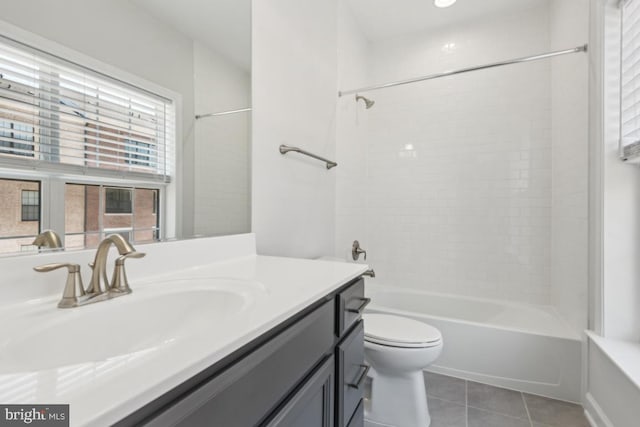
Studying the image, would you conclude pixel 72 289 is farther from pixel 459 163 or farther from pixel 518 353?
pixel 459 163

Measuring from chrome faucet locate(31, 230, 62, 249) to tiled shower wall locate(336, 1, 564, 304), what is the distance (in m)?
1.82

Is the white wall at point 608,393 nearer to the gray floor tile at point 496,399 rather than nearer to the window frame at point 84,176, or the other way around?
the gray floor tile at point 496,399

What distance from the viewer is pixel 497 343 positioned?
6.10ft

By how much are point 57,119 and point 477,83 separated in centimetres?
281

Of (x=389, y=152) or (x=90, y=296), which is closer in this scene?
(x=90, y=296)

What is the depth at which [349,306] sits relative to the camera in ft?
3.30

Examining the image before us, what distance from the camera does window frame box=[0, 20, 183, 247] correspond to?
68 centimetres

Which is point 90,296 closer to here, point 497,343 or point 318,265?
point 318,265

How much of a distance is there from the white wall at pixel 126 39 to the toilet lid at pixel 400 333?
3.42 ft

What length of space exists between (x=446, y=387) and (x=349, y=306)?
4.25ft

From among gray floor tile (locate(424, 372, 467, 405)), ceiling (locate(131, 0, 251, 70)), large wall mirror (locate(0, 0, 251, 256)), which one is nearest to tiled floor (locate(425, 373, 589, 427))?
gray floor tile (locate(424, 372, 467, 405))

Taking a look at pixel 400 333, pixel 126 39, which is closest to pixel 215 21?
pixel 126 39

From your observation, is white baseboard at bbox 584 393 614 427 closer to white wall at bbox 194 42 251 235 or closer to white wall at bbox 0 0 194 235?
white wall at bbox 194 42 251 235

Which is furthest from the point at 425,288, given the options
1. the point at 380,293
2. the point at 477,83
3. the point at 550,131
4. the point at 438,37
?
the point at 438,37
